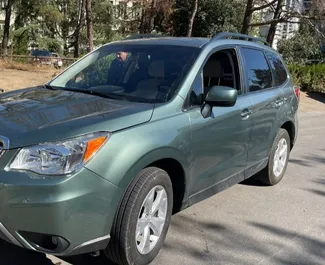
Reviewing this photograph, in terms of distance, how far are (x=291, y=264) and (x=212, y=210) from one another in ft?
4.18

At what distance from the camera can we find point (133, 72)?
419cm

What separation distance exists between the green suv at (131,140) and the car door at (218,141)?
13 mm

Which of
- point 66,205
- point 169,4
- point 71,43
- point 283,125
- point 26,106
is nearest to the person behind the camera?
point 66,205

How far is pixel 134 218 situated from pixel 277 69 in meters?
3.36

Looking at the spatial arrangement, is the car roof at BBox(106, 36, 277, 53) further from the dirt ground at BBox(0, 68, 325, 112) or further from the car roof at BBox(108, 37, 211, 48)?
the dirt ground at BBox(0, 68, 325, 112)

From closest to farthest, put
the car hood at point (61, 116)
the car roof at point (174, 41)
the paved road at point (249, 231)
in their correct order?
the car hood at point (61, 116)
the paved road at point (249, 231)
the car roof at point (174, 41)

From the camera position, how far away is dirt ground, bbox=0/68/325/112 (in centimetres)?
1401

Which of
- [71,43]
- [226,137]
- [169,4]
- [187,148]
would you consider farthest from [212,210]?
[71,43]

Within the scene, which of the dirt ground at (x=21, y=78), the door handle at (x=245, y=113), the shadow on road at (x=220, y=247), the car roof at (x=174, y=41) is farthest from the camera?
the dirt ground at (x=21, y=78)

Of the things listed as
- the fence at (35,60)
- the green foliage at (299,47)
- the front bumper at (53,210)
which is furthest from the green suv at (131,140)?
the green foliage at (299,47)

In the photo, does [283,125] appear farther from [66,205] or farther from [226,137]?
[66,205]

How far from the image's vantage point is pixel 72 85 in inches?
169

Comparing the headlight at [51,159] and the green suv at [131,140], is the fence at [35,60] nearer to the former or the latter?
the green suv at [131,140]

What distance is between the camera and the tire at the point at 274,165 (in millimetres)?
5443
